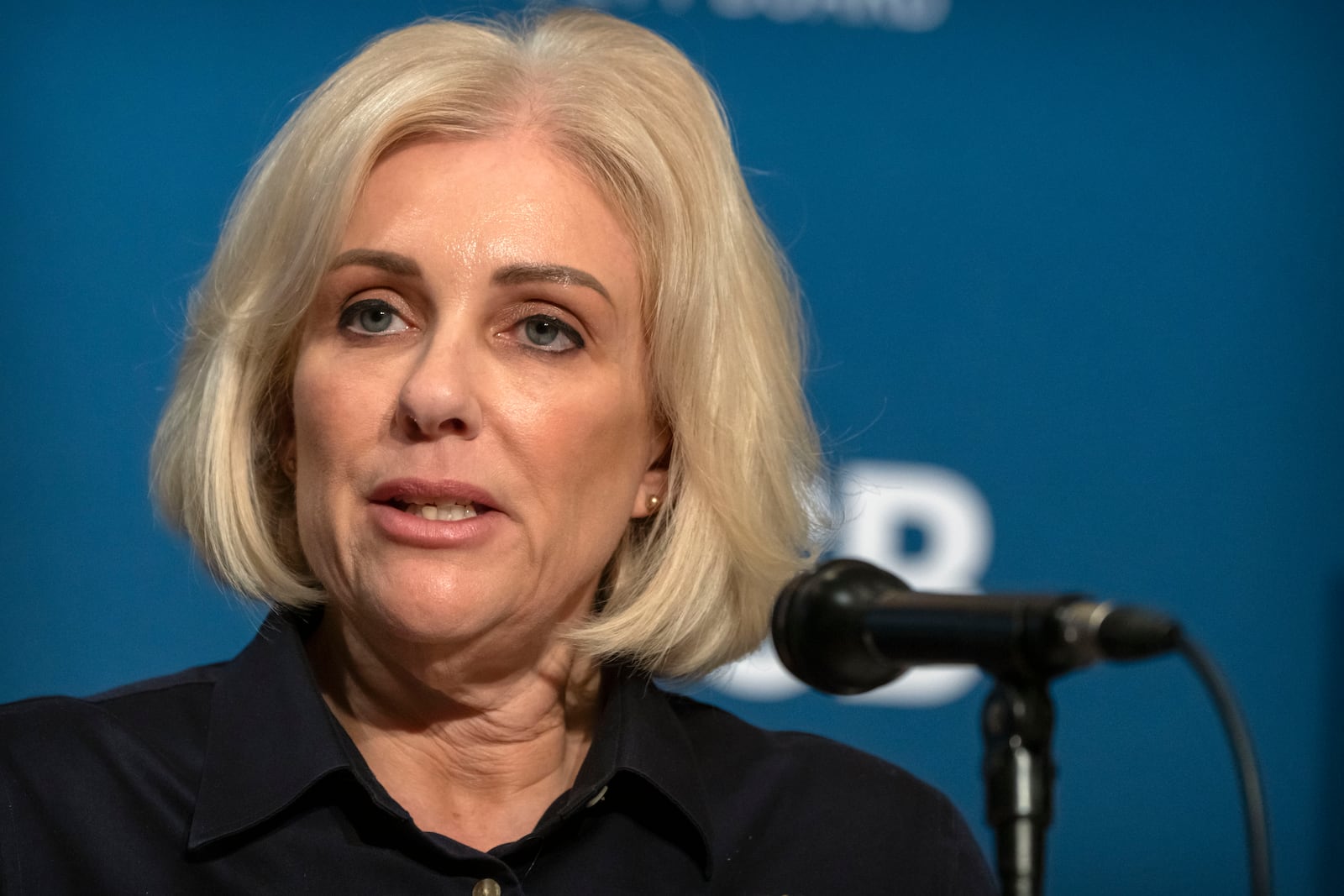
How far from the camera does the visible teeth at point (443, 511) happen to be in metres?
1.69

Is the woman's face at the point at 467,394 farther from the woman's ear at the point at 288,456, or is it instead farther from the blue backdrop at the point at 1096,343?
the blue backdrop at the point at 1096,343

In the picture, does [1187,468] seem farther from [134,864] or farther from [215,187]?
[134,864]

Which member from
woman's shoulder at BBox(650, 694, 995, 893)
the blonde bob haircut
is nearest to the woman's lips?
the blonde bob haircut

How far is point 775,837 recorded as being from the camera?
189 centimetres

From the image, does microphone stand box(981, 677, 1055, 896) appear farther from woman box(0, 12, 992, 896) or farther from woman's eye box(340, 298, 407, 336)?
woman's eye box(340, 298, 407, 336)

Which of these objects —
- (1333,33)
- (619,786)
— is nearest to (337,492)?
(619,786)

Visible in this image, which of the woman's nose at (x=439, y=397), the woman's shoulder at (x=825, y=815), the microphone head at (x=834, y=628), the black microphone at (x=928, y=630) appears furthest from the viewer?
the woman's shoulder at (x=825, y=815)

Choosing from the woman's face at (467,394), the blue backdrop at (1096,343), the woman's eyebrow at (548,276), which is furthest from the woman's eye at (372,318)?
the blue backdrop at (1096,343)

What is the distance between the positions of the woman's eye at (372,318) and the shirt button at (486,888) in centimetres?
64

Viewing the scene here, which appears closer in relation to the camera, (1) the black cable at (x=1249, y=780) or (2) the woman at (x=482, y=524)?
(1) the black cable at (x=1249, y=780)

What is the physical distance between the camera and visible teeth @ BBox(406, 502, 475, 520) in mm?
1694

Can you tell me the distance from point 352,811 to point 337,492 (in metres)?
0.37

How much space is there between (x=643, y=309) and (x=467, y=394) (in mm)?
315

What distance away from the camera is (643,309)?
1.90 metres
